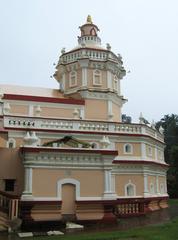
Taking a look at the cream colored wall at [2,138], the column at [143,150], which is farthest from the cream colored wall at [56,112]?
the cream colored wall at [2,138]

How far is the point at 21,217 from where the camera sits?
16.3 meters

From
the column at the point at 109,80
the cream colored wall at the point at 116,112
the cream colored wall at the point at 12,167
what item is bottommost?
the cream colored wall at the point at 12,167

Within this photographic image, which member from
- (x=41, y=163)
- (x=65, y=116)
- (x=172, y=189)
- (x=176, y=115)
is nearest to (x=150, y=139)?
(x=65, y=116)

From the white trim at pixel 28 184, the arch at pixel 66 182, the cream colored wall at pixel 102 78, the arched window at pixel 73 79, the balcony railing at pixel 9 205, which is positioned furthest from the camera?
the arched window at pixel 73 79

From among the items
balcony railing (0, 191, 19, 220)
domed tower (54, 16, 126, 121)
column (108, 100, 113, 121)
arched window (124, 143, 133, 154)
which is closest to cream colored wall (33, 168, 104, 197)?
balcony railing (0, 191, 19, 220)

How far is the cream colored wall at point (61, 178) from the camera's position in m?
16.8

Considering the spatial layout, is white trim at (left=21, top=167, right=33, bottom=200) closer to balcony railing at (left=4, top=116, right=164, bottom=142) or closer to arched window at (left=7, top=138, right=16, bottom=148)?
arched window at (left=7, top=138, right=16, bottom=148)

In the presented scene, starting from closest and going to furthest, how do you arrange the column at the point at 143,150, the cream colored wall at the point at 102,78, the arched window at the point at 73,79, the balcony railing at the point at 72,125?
1. the balcony railing at the point at 72,125
2. the column at the point at 143,150
3. the cream colored wall at the point at 102,78
4. the arched window at the point at 73,79

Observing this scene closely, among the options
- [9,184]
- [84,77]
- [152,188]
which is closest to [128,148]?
[152,188]

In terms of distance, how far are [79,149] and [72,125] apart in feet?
26.7

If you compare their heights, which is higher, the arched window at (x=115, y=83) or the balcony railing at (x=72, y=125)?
the arched window at (x=115, y=83)

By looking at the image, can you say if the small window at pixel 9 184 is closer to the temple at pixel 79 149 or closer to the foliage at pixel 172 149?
the temple at pixel 79 149

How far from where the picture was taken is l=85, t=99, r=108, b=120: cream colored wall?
98.7 ft

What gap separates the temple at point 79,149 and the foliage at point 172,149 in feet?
52.9
